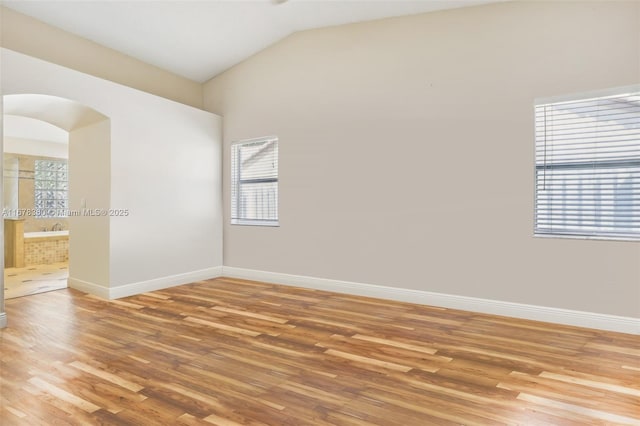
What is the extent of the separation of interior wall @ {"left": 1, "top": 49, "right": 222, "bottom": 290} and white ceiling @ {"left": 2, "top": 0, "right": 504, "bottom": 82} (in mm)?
644

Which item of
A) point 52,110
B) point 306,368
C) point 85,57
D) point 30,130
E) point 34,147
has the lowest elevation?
point 306,368

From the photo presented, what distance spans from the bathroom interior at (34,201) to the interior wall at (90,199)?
98 centimetres

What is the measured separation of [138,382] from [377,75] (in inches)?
146

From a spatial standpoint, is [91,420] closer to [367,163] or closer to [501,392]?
[501,392]

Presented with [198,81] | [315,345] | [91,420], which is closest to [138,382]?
[91,420]

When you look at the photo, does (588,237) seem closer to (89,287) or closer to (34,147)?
(89,287)

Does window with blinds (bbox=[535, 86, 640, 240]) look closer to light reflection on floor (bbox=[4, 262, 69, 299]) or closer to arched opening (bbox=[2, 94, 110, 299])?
arched opening (bbox=[2, 94, 110, 299])

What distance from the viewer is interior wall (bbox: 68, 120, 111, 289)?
432 cm

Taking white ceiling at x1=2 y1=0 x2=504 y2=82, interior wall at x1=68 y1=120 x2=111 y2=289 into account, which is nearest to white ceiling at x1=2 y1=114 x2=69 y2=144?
interior wall at x1=68 y1=120 x2=111 y2=289

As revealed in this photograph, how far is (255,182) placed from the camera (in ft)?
17.9

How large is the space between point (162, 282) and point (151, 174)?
1.35m

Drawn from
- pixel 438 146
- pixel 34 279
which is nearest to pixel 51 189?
pixel 34 279

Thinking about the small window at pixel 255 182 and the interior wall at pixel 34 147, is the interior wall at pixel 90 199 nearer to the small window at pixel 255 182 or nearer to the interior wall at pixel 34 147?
the small window at pixel 255 182

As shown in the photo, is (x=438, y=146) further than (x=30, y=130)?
No
